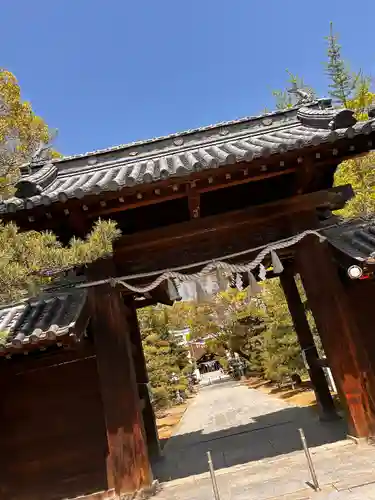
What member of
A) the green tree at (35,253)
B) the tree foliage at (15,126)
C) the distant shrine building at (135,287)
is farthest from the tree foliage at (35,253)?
the tree foliage at (15,126)

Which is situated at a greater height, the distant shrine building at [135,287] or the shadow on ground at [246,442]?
the distant shrine building at [135,287]

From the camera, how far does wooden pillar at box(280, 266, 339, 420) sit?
366 inches

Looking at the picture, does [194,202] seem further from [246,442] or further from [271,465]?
[246,442]

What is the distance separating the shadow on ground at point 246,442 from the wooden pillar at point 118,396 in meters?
1.27

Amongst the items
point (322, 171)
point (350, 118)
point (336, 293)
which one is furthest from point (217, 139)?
point (336, 293)

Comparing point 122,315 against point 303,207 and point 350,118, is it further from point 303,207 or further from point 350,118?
point 350,118

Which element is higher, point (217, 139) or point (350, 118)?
point (217, 139)

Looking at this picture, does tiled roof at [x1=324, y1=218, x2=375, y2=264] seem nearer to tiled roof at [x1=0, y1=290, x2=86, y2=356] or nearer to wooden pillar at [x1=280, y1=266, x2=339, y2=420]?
wooden pillar at [x1=280, y1=266, x2=339, y2=420]

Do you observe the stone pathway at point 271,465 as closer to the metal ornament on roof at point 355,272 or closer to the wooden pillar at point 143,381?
the wooden pillar at point 143,381

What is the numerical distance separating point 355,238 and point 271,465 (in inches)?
163

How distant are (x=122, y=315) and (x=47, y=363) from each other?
1.50 m

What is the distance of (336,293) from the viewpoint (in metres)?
6.42

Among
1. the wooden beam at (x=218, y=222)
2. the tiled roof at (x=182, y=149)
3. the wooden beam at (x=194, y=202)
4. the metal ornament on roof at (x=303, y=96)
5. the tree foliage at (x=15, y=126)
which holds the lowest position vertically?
the wooden beam at (x=218, y=222)

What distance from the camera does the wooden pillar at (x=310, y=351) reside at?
9289mm
